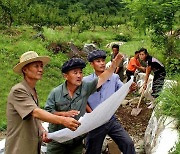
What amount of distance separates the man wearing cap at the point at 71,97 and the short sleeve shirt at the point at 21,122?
0.46 m

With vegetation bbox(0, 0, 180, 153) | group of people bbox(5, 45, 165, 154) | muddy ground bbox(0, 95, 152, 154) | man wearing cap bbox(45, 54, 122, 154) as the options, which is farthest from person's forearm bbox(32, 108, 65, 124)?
muddy ground bbox(0, 95, 152, 154)

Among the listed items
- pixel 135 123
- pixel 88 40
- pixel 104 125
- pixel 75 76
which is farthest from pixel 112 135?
pixel 88 40

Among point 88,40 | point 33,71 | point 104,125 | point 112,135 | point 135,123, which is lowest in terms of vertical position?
point 88,40

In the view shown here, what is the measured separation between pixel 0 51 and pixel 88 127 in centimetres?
1166

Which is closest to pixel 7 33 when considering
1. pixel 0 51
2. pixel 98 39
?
pixel 0 51

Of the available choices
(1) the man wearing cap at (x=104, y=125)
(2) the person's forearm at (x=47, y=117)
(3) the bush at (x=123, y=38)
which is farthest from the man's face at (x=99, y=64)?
(3) the bush at (x=123, y=38)

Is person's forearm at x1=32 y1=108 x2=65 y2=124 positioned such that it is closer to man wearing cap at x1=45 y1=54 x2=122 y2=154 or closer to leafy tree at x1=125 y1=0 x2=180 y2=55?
man wearing cap at x1=45 y1=54 x2=122 y2=154

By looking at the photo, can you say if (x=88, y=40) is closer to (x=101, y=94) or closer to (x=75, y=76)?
(x=101, y=94)

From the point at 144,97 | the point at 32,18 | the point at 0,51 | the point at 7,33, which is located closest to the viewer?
the point at 144,97

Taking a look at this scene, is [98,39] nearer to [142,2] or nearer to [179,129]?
[142,2]

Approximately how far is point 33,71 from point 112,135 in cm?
160

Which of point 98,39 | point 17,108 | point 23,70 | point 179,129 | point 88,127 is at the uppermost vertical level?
point 23,70

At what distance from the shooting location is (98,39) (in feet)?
82.6

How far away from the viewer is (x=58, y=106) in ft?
11.9
